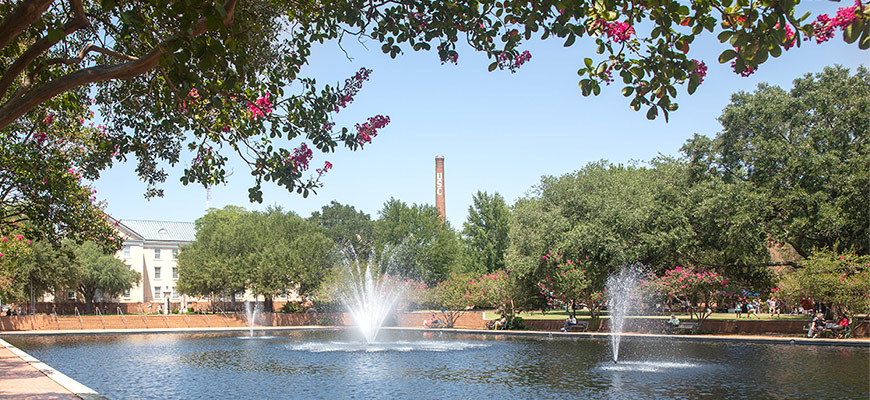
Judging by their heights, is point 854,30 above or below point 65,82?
below

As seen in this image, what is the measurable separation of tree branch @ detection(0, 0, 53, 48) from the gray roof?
7426 cm

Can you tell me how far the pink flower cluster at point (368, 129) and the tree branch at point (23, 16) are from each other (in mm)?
4139

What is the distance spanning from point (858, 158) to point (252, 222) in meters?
44.1

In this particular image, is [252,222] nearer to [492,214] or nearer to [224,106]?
[492,214]

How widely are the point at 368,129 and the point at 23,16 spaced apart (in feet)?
14.3

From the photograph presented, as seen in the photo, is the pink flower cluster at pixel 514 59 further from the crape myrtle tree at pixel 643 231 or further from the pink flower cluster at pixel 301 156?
the crape myrtle tree at pixel 643 231

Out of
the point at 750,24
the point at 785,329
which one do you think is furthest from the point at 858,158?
the point at 750,24

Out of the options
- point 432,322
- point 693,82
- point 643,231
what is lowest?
point 432,322

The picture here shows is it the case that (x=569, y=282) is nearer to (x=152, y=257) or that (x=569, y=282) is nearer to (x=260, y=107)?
(x=260, y=107)

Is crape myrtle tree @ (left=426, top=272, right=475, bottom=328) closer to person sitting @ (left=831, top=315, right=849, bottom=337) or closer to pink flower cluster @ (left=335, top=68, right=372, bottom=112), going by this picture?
person sitting @ (left=831, top=315, right=849, bottom=337)

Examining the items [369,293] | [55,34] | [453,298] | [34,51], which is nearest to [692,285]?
[453,298]

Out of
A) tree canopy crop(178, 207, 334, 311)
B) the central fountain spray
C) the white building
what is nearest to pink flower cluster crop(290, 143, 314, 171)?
the central fountain spray

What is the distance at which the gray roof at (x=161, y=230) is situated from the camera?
77.7 m

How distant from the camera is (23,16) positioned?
20.7 ft
